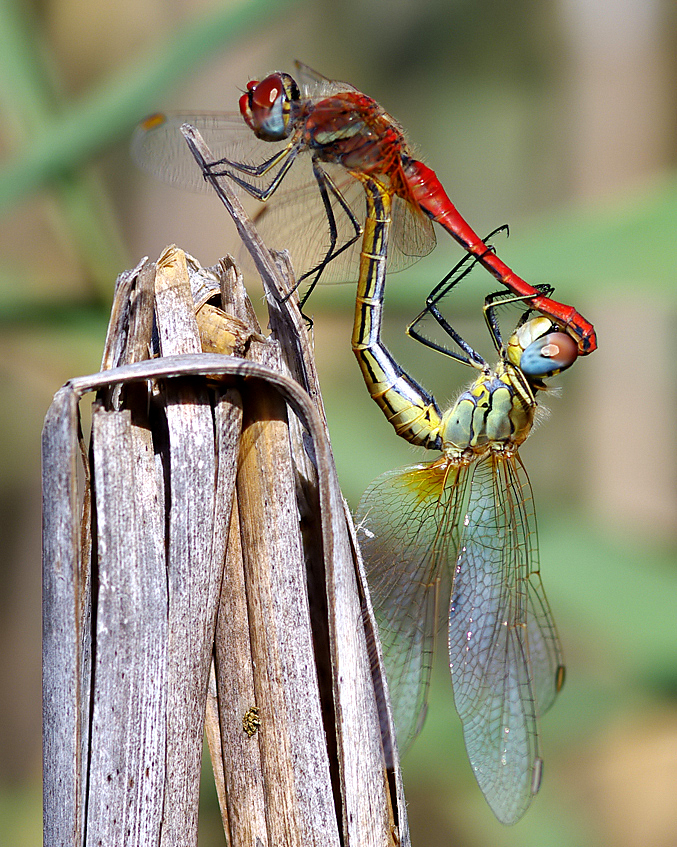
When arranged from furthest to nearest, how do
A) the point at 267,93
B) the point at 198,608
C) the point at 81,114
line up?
the point at 81,114 < the point at 267,93 < the point at 198,608

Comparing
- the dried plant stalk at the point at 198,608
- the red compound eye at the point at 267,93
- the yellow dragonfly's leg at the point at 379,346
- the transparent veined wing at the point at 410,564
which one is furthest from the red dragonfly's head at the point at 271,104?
the transparent veined wing at the point at 410,564

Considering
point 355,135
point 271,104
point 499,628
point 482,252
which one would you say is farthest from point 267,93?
point 499,628

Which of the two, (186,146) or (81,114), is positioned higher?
(81,114)

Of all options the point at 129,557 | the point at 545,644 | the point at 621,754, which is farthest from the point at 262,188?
the point at 621,754

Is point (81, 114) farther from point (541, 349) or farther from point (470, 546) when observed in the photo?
point (470, 546)

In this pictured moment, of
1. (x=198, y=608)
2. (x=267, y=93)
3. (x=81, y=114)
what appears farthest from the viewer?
(x=81, y=114)

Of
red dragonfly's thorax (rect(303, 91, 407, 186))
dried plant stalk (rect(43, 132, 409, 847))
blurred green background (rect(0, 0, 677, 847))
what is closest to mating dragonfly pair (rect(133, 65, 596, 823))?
red dragonfly's thorax (rect(303, 91, 407, 186))

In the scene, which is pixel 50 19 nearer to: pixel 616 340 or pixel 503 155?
pixel 503 155
